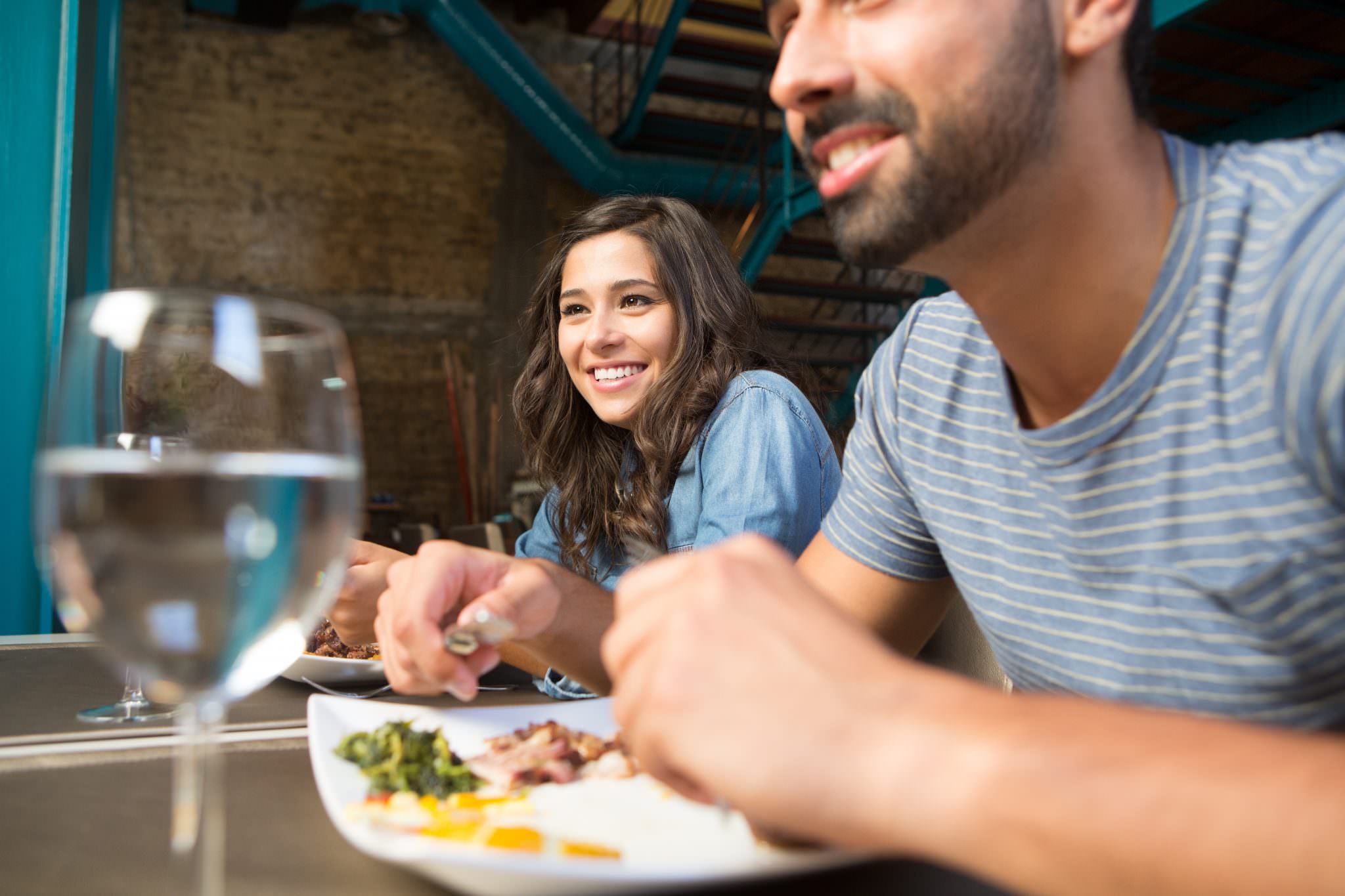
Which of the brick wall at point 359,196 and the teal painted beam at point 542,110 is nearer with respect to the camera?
the teal painted beam at point 542,110

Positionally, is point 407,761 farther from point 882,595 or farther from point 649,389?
point 649,389

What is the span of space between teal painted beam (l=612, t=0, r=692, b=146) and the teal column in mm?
4053

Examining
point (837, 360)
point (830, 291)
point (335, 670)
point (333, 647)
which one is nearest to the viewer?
point (335, 670)

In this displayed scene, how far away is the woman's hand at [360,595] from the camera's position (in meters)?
1.14

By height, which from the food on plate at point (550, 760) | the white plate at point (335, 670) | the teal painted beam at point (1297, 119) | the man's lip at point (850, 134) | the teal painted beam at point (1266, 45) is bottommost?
the white plate at point (335, 670)

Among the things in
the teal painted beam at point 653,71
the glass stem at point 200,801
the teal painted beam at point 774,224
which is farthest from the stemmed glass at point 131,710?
the teal painted beam at point 653,71

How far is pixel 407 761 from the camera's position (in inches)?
25.6

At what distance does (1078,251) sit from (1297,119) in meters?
4.89

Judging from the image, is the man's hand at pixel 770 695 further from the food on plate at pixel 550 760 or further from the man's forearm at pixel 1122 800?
the food on plate at pixel 550 760

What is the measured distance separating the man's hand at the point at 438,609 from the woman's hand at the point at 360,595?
30 centimetres

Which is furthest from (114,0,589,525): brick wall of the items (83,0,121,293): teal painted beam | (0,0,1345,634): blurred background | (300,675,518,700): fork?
(300,675,518,700): fork

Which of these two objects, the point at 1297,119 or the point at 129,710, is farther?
the point at 1297,119

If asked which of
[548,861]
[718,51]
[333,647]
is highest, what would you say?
[718,51]

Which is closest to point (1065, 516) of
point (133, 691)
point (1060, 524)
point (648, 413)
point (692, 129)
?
point (1060, 524)
